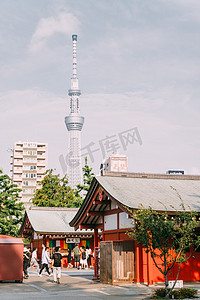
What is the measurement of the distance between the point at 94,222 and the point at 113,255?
598cm

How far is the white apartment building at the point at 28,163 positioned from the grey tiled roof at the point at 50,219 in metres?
115

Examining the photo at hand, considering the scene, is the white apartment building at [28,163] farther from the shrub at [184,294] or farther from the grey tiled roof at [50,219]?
the shrub at [184,294]

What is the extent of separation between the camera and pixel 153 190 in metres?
21.8

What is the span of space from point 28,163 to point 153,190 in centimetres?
13993

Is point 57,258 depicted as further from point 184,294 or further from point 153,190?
point 184,294

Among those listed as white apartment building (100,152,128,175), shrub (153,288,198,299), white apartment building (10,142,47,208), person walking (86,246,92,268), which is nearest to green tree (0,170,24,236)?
person walking (86,246,92,268)

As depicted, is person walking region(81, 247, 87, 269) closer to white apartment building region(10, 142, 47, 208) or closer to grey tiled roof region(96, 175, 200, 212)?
grey tiled roof region(96, 175, 200, 212)

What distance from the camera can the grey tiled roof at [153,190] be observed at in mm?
19578

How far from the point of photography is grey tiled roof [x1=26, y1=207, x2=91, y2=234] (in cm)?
3607

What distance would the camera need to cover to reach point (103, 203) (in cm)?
2230

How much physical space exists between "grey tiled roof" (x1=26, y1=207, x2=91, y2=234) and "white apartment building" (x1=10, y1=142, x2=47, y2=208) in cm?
11472

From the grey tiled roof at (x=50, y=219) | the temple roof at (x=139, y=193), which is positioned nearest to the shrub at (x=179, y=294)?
the temple roof at (x=139, y=193)

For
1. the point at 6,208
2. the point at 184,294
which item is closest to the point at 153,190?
the point at 184,294

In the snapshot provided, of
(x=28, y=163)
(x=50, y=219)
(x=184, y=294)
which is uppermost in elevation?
(x=28, y=163)
